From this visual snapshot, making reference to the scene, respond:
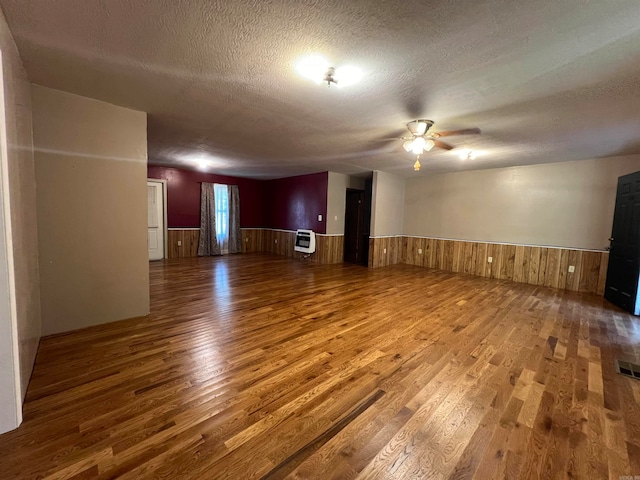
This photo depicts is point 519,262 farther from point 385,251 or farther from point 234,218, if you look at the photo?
point 234,218

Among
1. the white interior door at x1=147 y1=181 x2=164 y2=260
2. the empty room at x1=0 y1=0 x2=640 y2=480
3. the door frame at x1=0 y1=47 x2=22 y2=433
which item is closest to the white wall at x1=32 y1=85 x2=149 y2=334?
the empty room at x1=0 y1=0 x2=640 y2=480

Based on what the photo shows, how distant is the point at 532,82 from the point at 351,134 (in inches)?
76.1

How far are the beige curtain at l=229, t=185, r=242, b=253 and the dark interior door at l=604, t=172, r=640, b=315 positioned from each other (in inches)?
320

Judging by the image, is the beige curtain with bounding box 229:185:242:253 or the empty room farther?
the beige curtain with bounding box 229:185:242:253

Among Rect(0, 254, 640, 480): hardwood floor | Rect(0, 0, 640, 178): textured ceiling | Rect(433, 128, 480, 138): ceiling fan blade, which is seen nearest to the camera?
Rect(0, 254, 640, 480): hardwood floor

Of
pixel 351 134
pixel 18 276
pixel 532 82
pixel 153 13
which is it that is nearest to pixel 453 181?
pixel 351 134

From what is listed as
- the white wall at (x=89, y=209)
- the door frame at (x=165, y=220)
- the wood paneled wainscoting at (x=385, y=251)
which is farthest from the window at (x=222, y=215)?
the white wall at (x=89, y=209)

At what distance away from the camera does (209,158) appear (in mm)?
5445

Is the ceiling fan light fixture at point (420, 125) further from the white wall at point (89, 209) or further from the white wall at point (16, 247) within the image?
the white wall at point (16, 247)

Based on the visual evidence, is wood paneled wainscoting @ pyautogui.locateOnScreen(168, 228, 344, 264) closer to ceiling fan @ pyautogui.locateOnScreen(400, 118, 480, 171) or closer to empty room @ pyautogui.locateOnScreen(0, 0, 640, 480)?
empty room @ pyautogui.locateOnScreen(0, 0, 640, 480)

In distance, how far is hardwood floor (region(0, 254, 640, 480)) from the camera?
1.35 m

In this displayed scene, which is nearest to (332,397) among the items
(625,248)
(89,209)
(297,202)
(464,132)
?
(89,209)

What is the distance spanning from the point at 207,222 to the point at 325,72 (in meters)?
6.44

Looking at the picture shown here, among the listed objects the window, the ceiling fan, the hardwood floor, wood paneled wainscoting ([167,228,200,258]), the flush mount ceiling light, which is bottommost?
the hardwood floor
